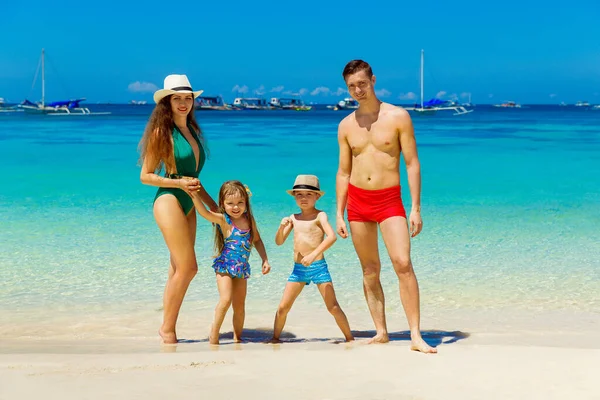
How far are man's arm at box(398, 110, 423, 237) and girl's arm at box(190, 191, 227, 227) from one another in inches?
48.6

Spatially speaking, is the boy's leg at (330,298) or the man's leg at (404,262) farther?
the boy's leg at (330,298)

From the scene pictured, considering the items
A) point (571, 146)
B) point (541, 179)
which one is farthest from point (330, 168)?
point (571, 146)

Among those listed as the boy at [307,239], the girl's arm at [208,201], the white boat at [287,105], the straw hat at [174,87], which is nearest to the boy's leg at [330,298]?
the boy at [307,239]

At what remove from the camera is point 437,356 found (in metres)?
4.36

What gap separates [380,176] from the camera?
4.65 metres

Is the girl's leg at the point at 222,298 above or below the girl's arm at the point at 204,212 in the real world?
below

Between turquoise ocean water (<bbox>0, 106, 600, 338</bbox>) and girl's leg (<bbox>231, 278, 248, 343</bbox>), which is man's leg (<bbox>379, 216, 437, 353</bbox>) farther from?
turquoise ocean water (<bbox>0, 106, 600, 338</bbox>)

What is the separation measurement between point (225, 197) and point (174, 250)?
1.56 feet

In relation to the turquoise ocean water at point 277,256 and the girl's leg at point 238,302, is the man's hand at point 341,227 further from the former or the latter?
the turquoise ocean water at point 277,256

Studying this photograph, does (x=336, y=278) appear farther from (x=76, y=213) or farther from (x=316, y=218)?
(x=76, y=213)

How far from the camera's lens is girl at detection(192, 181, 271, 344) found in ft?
15.9

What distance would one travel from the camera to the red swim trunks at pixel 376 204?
4648 mm

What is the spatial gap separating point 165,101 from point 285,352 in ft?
5.86

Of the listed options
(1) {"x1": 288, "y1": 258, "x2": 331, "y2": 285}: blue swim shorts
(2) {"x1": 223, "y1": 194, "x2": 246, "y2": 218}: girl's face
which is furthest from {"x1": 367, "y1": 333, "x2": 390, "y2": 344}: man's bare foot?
(2) {"x1": 223, "y1": 194, "x2": 246, "y2": 218}: girl's face
